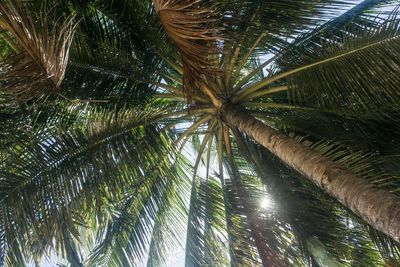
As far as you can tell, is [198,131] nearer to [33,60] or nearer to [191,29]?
[191,29]

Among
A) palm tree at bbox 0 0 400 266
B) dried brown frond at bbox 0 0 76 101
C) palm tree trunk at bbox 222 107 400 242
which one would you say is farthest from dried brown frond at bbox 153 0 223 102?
palm tree trunk at bbox 222 107 400 242

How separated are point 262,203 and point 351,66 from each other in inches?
80.3

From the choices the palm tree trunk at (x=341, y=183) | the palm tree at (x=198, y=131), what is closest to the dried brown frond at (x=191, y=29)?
the palm tree at (x=198, y=131)

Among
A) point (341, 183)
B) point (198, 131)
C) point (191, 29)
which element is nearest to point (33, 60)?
point (191, 29)

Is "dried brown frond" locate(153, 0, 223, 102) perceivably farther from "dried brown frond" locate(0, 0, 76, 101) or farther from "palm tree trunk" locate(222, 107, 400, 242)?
"palm tree trunk" locate(222, 107, 400, 242)

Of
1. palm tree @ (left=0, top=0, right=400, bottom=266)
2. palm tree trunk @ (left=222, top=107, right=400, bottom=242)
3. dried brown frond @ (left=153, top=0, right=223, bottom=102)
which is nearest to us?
palm tree trunk @ (left=222, top=107, right=400, bottom=242)

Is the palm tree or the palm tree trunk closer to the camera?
the palm tree trunk

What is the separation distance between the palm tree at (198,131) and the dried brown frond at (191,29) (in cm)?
1

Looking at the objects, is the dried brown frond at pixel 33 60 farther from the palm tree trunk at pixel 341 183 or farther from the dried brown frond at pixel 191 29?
the palm tree trunk at pixel 341 183

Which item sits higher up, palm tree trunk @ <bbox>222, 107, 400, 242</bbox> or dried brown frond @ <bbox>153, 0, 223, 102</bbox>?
dried brown frond @ <bbox>153, 0, 223, 102</bbox>

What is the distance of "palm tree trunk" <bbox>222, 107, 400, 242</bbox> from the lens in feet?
8.93

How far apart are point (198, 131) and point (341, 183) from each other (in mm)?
3401

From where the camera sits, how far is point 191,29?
10.8 ft

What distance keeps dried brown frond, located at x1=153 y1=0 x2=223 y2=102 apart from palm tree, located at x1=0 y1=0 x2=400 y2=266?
13 mm
